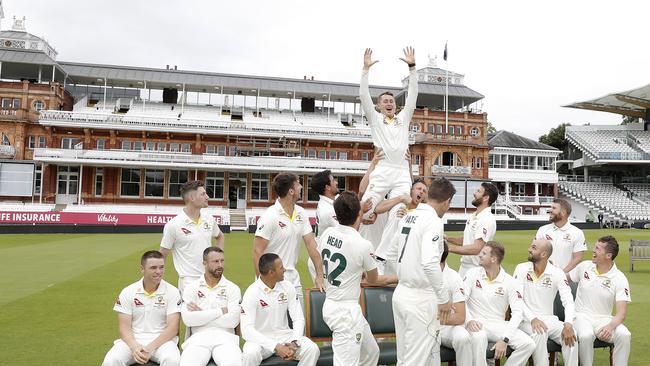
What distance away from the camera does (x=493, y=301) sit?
5676 millimetres

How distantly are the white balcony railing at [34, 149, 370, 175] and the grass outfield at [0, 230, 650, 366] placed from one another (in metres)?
21.1

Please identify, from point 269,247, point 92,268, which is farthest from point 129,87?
point 269,247

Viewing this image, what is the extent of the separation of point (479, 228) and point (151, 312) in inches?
162

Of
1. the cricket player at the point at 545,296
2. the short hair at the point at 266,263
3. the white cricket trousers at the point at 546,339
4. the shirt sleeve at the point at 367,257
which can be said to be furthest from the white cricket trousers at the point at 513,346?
the short hair at the point at 266,263

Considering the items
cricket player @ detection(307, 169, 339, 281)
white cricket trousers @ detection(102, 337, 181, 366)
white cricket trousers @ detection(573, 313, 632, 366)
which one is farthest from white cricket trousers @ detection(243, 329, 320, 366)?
white cricket trousers @ detection(573, 313, 632, 366)

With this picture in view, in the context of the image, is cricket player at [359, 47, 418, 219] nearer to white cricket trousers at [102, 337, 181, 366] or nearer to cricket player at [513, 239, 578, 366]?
cricket player at [513, 239, 578, 366]

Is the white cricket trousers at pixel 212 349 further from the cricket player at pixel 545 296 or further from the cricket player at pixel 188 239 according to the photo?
the cricket player at pixel 545 296

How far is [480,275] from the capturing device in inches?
228

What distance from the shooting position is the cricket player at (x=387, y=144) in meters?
6.34

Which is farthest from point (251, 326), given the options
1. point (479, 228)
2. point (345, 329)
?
point (479, 228)

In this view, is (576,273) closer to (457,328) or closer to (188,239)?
(457,328)

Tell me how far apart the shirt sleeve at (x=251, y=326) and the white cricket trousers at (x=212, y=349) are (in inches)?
7.2

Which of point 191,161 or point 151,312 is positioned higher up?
point 191,161

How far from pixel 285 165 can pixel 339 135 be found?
700cm
